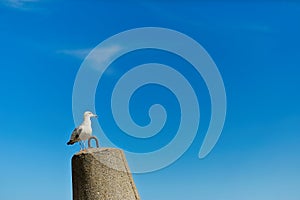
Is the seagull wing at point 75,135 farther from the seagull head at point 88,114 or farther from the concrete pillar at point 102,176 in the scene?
the concrete pillar at point 102,176

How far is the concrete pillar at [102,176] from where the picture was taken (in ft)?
40.5

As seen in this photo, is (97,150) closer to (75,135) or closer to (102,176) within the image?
(102,176)

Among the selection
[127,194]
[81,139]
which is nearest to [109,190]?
[127,194]

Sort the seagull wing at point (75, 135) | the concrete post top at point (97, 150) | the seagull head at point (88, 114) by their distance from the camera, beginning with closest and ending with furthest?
1. the concrete post top at point (97, 150)
2. the seagull wing at point (75, 135)
3. the seagull head at point (88, 114)

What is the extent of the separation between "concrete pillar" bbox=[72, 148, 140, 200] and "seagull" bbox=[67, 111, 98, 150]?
41 centimetres

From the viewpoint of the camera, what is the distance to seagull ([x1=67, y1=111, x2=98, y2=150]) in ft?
42.9

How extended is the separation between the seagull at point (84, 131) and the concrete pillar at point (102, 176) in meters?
0.41

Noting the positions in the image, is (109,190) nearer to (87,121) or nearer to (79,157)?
(79,157)

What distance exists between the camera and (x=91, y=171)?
12445 millimetres

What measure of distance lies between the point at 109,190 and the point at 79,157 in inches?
42.2

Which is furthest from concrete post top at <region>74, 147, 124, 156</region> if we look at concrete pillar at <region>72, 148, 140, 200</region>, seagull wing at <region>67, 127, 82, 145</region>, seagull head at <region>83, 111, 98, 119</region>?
seagull head at <region>83, 111, 98, 119</region>

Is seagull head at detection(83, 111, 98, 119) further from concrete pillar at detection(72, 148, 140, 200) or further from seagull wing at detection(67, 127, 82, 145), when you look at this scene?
concrete pillar at detection(72, 148, 140, 200)

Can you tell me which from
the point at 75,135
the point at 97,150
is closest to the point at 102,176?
the point at 97,150

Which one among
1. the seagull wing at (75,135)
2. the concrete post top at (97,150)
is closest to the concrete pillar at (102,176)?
the concrete post top at (97,150)
